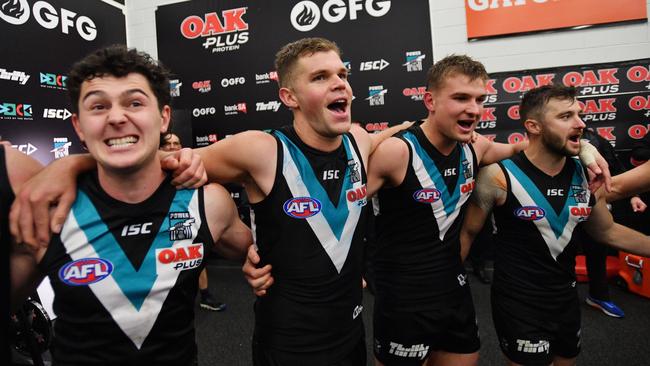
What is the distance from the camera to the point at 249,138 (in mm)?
1333

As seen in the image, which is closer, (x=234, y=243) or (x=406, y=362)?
(x=234, y=243)

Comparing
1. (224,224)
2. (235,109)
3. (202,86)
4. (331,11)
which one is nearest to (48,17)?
(202,86)

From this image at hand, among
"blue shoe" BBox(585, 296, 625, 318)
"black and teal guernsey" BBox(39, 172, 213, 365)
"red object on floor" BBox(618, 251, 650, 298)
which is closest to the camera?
"black and teal guernsey" BBox(39, 172, 213, 365)

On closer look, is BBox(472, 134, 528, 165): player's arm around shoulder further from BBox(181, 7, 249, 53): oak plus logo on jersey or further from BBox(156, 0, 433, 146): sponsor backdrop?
BBox(181, 7, 249, 53): oak plus logo on jersey

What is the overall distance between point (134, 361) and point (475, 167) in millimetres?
1508

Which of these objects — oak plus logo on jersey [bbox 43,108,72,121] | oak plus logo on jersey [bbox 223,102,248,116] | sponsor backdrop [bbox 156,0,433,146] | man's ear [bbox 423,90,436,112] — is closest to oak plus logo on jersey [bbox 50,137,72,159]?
oak plus logo on jersey [bbox 43,108,72,121]

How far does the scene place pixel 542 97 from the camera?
183cm

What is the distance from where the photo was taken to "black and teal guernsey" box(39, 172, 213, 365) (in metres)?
1.03

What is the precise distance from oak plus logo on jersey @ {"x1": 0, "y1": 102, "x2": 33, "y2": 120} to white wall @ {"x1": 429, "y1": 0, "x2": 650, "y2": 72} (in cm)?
430

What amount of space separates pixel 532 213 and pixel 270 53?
159 inches

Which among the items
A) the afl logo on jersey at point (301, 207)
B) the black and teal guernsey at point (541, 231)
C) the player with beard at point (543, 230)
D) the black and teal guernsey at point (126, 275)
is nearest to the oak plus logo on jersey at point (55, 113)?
the black and teal guernsey at point (126, 275)

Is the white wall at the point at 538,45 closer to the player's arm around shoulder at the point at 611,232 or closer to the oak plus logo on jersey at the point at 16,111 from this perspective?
A: the player's arm around shoulder at the point at 611,232

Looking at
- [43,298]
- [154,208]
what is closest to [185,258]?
[154,208]

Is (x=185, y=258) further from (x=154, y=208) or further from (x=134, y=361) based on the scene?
(x=134, y=361)
